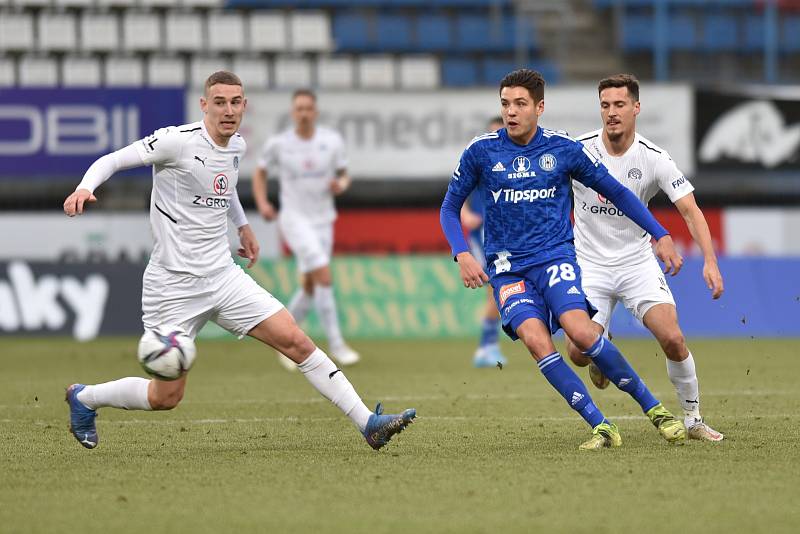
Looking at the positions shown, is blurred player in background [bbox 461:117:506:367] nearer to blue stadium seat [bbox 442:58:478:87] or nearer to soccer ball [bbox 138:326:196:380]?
soccer ball [bbox 138:326:196:380]

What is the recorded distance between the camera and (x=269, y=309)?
7410 mm

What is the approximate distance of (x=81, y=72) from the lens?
20641 mm

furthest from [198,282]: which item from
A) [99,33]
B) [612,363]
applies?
[99,33]

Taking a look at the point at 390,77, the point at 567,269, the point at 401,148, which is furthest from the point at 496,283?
the point at 390,77

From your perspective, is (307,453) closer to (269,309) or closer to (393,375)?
(269,309)

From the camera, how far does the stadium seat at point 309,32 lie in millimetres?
22469

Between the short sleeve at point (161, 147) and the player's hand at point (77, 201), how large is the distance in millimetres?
522

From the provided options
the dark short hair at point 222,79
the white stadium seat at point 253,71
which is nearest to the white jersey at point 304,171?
the dark short hair at point 222,79

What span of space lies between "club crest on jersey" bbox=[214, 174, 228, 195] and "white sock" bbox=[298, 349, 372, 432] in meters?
1.04

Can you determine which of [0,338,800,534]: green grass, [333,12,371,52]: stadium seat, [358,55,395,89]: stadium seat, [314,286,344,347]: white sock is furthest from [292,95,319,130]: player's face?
[333,12,371,52]: stadium seat

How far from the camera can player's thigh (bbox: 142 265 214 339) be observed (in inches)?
291

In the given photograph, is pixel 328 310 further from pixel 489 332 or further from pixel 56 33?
pixel 56 33

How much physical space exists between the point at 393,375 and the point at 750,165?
9.55 meters

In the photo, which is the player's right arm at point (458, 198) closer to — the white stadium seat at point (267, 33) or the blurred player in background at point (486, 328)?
the blurred player in background at point (486, 328)
